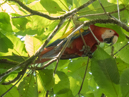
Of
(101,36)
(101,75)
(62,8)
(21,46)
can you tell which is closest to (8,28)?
(21,46)

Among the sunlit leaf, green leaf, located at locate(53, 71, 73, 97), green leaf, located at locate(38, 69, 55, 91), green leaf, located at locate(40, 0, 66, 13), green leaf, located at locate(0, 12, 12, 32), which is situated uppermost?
green leaf, located at locate(0, 12, 12, 32)

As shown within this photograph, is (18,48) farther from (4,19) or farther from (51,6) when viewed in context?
(51,6)

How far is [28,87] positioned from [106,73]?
0.53 m

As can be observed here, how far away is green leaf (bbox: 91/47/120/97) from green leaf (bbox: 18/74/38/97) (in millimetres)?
427

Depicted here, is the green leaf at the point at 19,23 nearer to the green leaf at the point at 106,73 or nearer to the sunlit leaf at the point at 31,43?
the sunlit leaf at the point at 31,43

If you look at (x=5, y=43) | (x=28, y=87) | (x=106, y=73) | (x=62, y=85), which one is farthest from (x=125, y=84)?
(x=5, y=43)

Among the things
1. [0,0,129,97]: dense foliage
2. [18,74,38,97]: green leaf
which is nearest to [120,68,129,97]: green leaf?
[0,0,129,97]: dense foliage

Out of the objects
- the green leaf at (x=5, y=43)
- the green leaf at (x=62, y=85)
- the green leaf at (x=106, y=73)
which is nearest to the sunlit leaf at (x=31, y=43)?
the green leaf at (x=5, y=43)

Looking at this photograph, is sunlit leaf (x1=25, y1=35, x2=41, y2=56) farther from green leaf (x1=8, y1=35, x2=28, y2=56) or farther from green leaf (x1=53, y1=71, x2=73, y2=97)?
green leaf (x1=53, y1=71, x2=73, y2=97)

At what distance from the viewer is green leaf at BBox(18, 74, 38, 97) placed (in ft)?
3.07

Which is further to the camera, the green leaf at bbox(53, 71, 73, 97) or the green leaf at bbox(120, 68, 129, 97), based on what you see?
the green leaf at bbox(53, 71, 73, 97)

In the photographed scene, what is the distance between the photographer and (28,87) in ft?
3.12

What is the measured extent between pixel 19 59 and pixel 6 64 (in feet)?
0.28

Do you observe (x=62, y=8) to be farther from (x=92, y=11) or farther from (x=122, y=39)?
(x=122, y=39)
